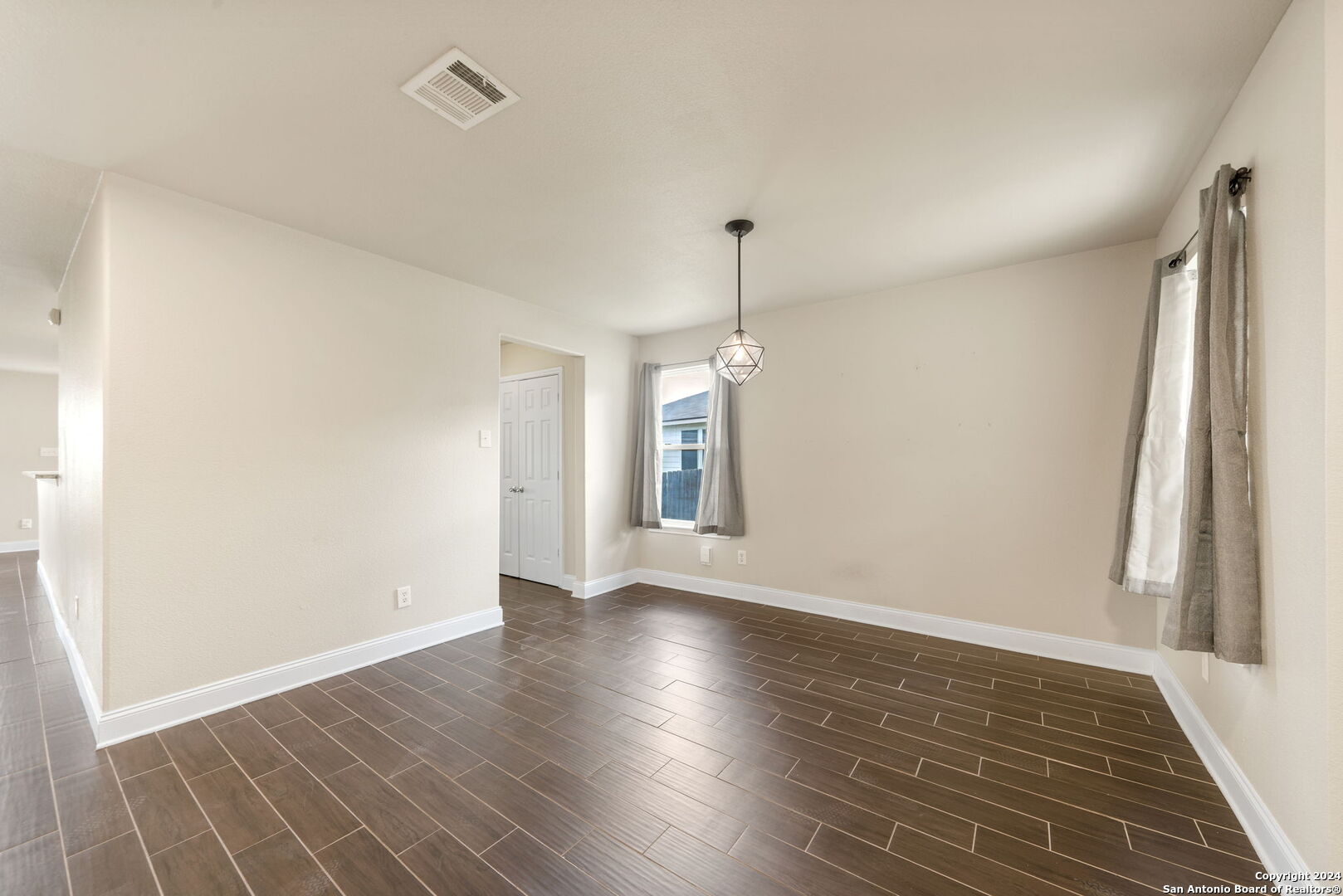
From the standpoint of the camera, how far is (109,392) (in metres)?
2.41

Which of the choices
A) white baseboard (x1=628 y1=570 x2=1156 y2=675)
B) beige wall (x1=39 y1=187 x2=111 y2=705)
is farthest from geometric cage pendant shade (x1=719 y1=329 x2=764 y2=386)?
beige wall (x1=39 y1=187 x2=111 y2=705)

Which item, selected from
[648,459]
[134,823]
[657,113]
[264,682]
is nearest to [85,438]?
[264,682]

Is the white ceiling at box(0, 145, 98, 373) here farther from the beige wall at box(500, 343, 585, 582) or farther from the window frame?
the window frame

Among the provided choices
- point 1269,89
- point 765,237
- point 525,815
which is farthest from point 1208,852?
point 765,237

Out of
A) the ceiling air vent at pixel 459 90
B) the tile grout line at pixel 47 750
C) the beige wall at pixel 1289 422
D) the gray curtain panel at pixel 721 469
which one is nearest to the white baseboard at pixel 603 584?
the gray curtain panel at pixel 721 469

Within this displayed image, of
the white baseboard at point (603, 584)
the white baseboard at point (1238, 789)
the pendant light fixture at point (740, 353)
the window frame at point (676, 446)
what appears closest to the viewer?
the white baseboard at point (1238, 789)

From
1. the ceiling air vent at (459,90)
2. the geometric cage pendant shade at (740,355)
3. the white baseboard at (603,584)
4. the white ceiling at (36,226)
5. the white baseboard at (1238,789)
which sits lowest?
the white baseboard at (603,584)

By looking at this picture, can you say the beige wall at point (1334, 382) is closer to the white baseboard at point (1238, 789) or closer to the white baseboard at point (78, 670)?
the white baseboard at point (1238, 789)

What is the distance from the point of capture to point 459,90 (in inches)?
73.8

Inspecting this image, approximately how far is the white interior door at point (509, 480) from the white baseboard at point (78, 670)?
3193 millimetres

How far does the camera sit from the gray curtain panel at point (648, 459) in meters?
5.36

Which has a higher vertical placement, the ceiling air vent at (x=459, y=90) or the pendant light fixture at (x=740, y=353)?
the ceiling air vent at (x=459, y=90)

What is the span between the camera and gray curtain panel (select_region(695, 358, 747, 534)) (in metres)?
4.82

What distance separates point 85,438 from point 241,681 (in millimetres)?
1586
